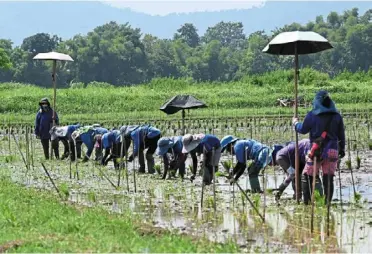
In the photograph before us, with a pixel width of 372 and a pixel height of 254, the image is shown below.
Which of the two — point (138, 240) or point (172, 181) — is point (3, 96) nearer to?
point (172, 181)

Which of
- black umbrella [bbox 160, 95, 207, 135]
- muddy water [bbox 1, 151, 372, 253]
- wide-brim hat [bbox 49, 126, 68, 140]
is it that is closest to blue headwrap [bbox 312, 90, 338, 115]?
muddy water [bbox 1, 151, 372, 253]

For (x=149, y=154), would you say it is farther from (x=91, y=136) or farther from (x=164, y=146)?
(x=91, y=136)

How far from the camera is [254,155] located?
1171cm

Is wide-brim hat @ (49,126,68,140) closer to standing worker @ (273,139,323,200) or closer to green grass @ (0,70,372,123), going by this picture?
standing worker @ (273,139,323,200)

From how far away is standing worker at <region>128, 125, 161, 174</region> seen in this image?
14.8 m

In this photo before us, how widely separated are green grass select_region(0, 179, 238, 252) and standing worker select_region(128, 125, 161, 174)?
4312mm

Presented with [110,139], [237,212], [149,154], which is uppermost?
[110,139]

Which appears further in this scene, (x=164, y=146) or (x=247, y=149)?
(x=164, y=146)

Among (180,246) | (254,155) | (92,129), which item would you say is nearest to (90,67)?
(92,129)

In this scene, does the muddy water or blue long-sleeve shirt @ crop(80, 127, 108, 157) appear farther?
blue long-sleeve shirt @ crop(80, 127, 108, 157)

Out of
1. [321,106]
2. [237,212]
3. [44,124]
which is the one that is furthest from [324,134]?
[44,124]

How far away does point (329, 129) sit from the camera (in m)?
10.0

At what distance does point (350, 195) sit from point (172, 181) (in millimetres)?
3479

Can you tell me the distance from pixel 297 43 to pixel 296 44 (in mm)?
544
